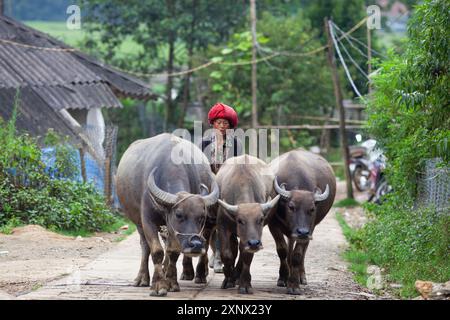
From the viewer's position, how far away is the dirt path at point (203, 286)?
9625 mm

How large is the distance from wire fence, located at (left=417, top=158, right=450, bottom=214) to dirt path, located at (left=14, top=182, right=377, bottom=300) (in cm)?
154

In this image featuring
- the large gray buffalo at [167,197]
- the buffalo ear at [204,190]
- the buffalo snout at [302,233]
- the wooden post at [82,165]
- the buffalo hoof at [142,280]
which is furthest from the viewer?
the wooden post at [82,165]

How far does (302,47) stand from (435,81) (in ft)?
67.9

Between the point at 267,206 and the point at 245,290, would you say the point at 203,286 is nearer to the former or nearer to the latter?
the point at 245,290

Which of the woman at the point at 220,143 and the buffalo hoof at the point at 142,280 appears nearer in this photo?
the buffalo hoof at the point at 142,280

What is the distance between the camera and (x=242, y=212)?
9.66 meters

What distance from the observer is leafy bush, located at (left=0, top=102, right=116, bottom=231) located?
1528 cm

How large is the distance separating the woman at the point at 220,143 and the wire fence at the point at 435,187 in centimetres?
268

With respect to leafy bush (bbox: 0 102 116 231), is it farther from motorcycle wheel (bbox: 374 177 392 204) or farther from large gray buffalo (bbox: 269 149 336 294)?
motorcycle wheel (bbox: 374 177 392 204)

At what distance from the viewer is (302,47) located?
102 ft

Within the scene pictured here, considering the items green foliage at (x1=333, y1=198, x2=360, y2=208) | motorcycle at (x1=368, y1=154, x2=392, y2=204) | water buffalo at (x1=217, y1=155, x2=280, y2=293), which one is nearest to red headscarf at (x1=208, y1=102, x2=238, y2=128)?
water buffalo at (x1=217, y1=155, x2=280, y2=293)

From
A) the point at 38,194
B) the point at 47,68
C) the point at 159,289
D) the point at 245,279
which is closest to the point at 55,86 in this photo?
the point at 47,68

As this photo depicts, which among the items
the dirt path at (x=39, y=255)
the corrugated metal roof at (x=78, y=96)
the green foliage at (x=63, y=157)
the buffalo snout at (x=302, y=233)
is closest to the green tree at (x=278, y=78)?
the corrugated metal roof at (x=78, y=96)

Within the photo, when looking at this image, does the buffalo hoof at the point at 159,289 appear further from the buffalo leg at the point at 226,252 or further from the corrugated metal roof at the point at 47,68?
the corrugated metal roof at the point at 47,68
